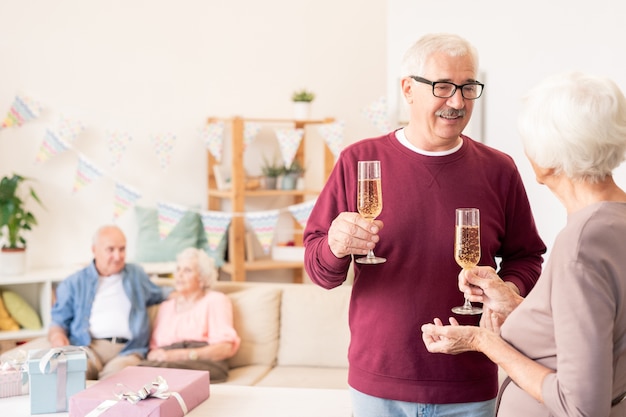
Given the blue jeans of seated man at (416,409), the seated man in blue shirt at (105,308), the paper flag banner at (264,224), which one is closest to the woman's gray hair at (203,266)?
the seated man in blue shirt at (105,308)

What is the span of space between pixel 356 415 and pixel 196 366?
6.34 feet

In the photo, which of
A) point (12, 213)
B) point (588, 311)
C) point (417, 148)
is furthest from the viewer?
point (12, 213)

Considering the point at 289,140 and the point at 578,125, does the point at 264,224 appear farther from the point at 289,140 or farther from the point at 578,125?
the point at 578,125

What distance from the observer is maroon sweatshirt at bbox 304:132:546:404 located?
5.87ft

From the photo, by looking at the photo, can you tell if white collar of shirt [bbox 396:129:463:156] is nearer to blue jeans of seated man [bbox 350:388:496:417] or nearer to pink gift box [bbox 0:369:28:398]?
blue jeans of seated man [bbox 350:388:496:417]

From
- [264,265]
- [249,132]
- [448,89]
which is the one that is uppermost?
[249,132]

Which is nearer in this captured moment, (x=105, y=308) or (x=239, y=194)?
(x=105, y=308)

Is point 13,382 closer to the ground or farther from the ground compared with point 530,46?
closer to the ground

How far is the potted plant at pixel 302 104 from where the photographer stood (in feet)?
18.6

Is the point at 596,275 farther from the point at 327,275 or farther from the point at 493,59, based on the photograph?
the point at 493,59

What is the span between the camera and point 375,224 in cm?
171

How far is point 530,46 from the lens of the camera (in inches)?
128

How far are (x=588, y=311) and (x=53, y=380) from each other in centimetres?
154

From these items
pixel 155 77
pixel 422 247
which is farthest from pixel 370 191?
pixel 155 77
